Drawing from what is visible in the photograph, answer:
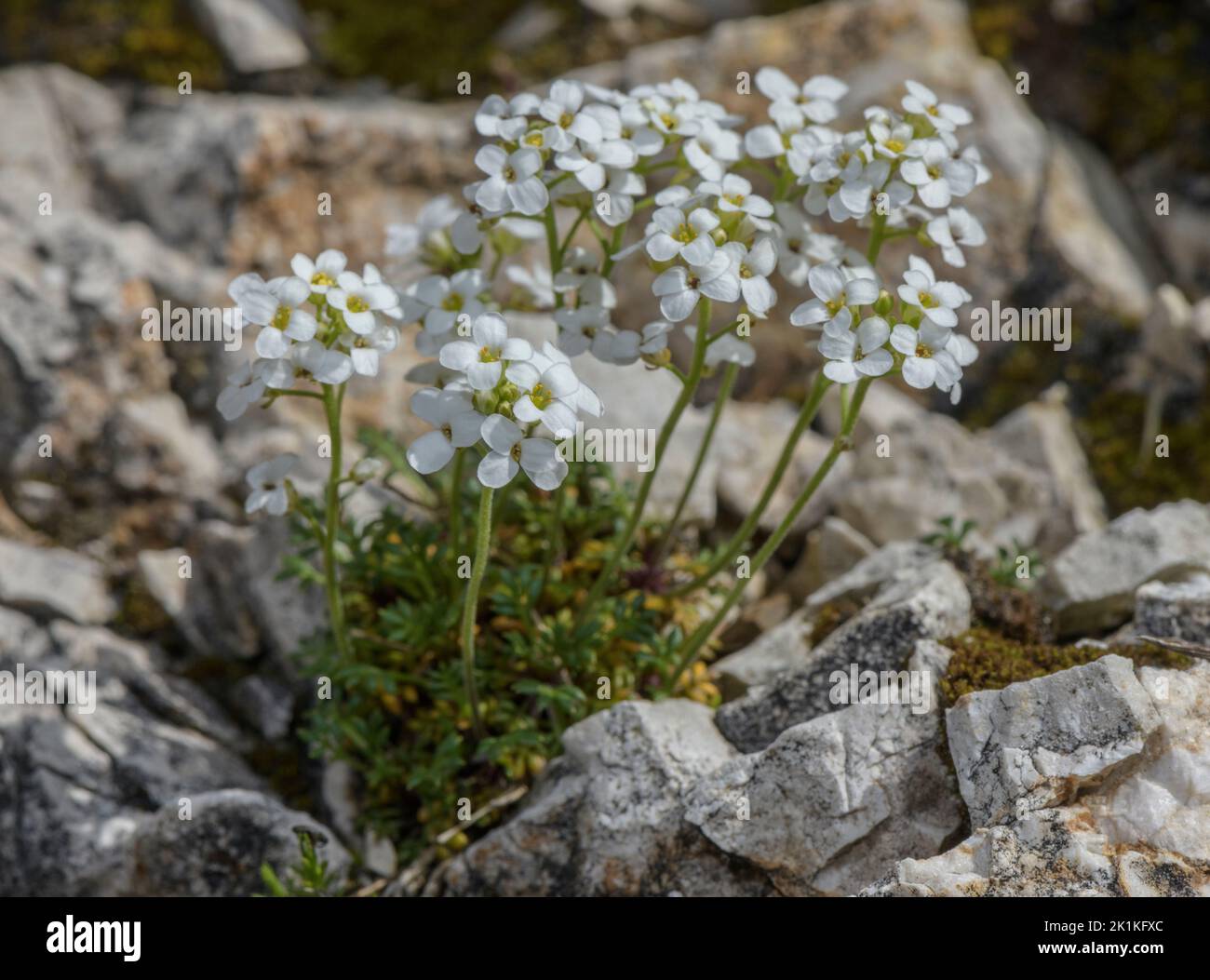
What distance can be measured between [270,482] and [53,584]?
3.03 meters

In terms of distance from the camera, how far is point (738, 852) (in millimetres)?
5770

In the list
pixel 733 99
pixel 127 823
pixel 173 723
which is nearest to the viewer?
pixel 127 823

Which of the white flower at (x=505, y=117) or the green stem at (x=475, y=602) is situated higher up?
the white flower at (x=505, y=117)

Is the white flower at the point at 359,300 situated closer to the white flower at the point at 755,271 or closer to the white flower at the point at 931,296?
the white flower at the point at 755,271

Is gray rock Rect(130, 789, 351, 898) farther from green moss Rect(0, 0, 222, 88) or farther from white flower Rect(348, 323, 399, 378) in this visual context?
green moss Rect(0, 0, 222, 88)

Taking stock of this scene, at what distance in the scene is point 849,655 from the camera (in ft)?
20.9

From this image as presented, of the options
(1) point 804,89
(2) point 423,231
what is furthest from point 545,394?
(1) point 804,89

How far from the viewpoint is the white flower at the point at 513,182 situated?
5395 millimetres

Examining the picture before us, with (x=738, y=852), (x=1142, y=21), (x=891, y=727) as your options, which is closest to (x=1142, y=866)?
(x=891, y=727)

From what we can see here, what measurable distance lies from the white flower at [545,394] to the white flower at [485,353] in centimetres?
6

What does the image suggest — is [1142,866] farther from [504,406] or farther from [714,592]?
[504,406]

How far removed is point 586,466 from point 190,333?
136 inches

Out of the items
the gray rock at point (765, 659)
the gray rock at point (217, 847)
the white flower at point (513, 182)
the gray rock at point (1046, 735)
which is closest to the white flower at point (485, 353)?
the white flower at point (513, 182)

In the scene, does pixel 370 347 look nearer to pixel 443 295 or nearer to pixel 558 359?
pixel 443 295
